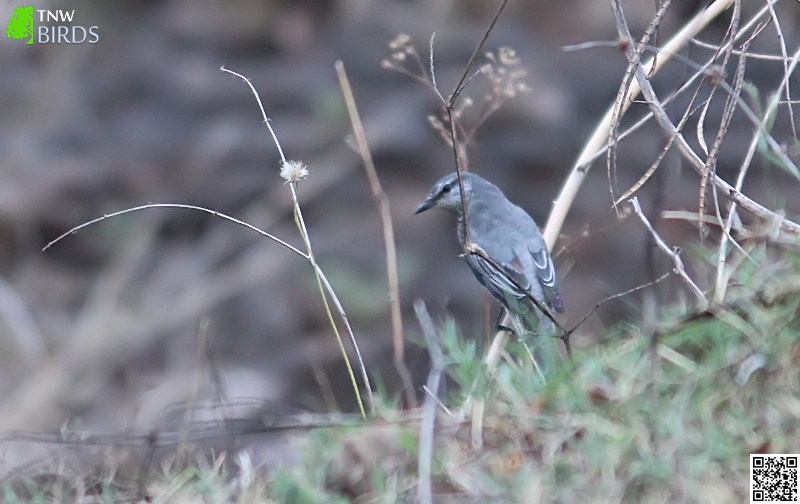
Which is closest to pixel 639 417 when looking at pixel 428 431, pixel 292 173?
pixel 428 431

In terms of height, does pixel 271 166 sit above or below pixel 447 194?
above

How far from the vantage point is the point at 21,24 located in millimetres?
9148

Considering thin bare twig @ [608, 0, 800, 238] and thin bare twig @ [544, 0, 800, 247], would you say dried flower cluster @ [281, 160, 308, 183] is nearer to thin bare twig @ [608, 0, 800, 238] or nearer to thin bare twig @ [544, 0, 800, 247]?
thin bare twig @ [544, 0, 800, 247]

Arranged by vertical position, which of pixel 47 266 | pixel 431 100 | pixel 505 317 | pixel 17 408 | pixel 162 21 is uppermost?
pixel 162 21

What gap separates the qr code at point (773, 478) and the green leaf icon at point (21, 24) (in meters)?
7.59

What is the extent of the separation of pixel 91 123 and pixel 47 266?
1412mm

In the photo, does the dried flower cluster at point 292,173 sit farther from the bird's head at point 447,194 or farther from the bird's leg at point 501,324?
the bird's head at point 447,194

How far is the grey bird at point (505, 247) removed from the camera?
481cm

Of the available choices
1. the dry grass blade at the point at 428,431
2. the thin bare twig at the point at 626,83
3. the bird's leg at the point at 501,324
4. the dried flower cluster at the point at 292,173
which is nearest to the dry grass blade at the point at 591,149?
the thin bare twig at the point at 626,83

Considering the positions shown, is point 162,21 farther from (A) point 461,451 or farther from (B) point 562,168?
(A) point 461,451

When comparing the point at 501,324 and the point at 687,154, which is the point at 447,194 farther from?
the point at 687,154

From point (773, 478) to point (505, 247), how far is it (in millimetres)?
2809

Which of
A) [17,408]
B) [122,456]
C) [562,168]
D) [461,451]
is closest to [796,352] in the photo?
[461,451]

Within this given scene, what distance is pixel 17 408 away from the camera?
720cm
